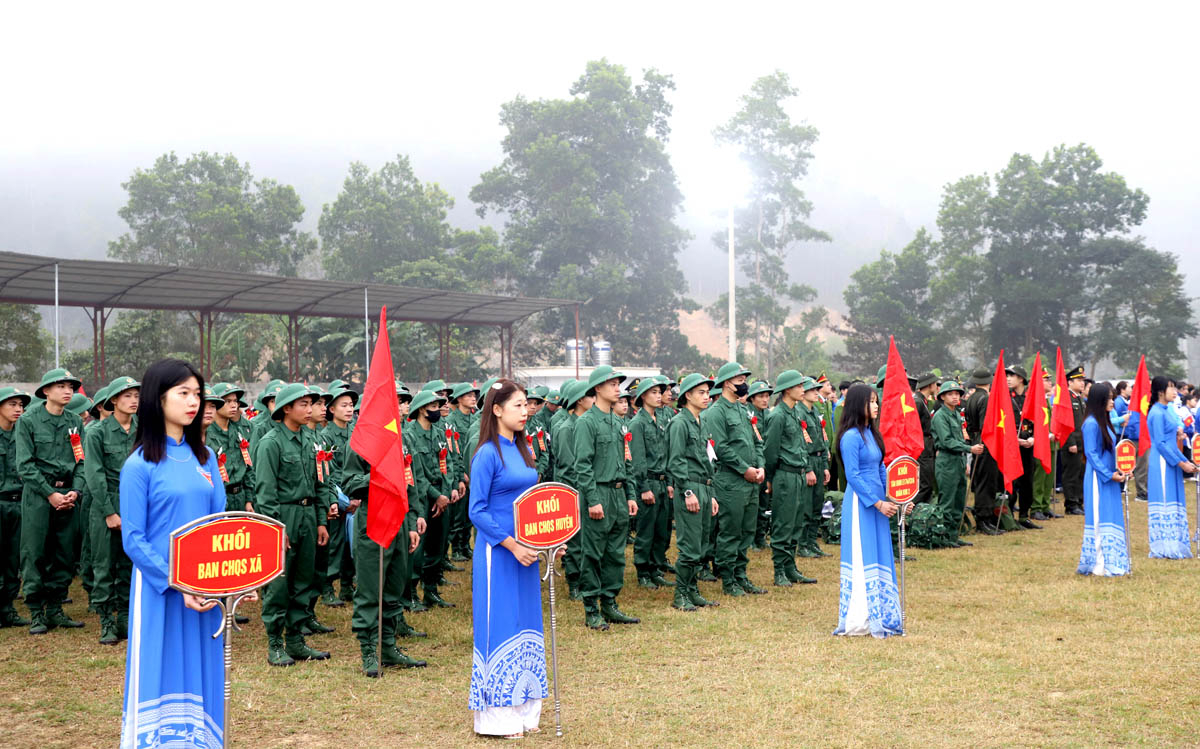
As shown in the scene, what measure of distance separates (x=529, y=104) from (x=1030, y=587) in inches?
1712

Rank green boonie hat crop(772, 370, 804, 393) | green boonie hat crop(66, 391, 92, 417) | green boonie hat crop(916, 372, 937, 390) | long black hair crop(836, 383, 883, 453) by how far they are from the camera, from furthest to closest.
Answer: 1. green boonie hat crop(916, 372, 937, 390)
2. green boonie hat crop(772, 370, 804, 393)
3. green boonie hat crop(66, 391, 92, 417)
4. long black hair crop(836, 383, 883, 453)

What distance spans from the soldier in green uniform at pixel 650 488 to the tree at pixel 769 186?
36966mm

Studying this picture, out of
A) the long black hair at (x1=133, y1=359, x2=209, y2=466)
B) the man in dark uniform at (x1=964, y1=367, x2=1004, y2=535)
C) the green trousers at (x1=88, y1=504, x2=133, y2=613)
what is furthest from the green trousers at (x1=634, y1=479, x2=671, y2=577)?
the long black hair at (x1=133, y1=359, x2=209, y2=466)

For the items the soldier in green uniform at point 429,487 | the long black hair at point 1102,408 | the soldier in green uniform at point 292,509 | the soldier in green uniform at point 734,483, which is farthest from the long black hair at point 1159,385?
the soldier in green uniform at point 292,509

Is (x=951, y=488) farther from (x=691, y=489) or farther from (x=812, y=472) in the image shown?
(x=691, y=489)

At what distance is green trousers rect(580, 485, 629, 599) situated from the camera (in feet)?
26.9

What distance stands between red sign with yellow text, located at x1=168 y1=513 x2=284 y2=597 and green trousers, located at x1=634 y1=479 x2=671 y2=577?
246 inches

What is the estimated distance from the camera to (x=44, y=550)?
820cm

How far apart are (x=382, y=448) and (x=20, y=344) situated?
3298 cm

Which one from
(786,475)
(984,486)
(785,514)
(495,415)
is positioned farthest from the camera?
(984,486)

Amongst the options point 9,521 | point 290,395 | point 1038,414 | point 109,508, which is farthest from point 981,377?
point 9,521

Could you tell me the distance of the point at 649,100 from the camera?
50.2m

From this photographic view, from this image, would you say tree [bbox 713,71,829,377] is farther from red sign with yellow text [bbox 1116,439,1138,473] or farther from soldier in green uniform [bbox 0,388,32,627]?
soldier in green uniform [bbox 0,388,32,627]

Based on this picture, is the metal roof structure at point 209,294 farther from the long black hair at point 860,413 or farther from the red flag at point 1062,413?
the red flag at point 1062,413
